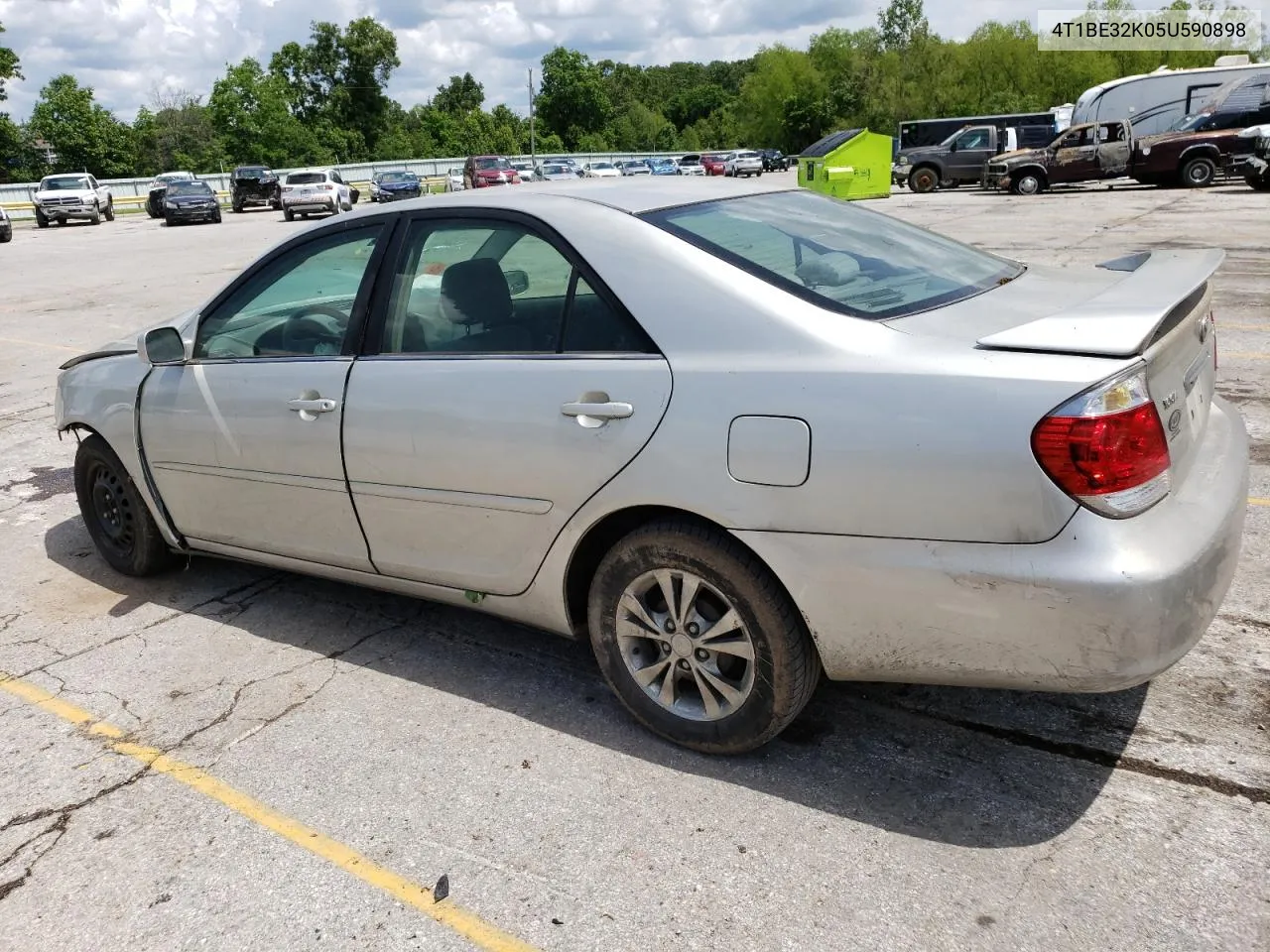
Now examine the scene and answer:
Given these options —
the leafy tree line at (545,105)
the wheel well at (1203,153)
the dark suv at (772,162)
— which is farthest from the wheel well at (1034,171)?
the leafy tree line at (545,105)

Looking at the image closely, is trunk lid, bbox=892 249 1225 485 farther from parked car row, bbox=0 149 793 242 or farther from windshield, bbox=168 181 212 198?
windshield, bbox=168 181 212 198

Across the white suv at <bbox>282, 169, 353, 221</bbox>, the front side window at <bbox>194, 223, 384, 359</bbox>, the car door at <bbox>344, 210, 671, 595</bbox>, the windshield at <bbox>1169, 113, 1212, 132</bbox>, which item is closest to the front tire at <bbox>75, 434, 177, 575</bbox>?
the front side window at <bbox>194, 223, 384, 359</bbox>

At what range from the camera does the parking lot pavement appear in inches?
94.4

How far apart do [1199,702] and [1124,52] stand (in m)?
80.1

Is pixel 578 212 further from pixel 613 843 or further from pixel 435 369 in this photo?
pixel 613 843

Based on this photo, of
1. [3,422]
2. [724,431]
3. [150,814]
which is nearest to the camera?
[724,431]

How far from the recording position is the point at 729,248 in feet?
9.84

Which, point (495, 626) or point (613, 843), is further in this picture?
point (495, 626)

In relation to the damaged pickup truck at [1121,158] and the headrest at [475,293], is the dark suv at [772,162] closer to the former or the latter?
the damaged pickup truck at [1121,158]

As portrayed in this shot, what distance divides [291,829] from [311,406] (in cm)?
143

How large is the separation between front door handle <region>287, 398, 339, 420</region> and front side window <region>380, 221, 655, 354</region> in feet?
0.90

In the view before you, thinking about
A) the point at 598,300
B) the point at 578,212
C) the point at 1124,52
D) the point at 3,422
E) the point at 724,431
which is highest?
the point at 1124,52

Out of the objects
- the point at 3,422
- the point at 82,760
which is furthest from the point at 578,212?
Result: the point at 3,422

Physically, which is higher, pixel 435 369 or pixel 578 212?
pixel 578 212
